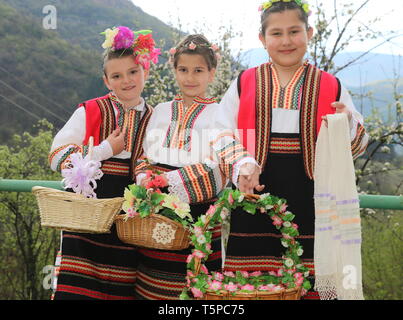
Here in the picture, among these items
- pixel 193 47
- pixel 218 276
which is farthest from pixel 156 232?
pixel 193 47

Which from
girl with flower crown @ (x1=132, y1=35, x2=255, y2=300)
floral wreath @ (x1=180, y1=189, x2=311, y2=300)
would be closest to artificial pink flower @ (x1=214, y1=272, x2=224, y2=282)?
floral wreath @ (x1=180, y1=189, x2=311, y2=300)

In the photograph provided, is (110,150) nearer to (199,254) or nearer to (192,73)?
(192,73)

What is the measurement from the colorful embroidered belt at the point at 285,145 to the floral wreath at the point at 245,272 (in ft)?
0.81

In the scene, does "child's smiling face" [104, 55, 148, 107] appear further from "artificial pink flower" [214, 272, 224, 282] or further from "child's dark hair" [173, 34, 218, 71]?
"artificial pink flower" [214, 272, 224, 282]

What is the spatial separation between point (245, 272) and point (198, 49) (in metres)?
1.21

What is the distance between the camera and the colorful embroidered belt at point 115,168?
2.64 metres

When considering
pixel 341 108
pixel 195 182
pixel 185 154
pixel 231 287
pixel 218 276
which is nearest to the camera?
pixel 231 287

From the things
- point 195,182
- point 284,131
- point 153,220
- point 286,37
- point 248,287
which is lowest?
point 248,287

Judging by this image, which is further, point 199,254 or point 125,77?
point 125,77

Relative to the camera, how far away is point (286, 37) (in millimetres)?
2332

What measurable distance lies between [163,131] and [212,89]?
2143 mm
